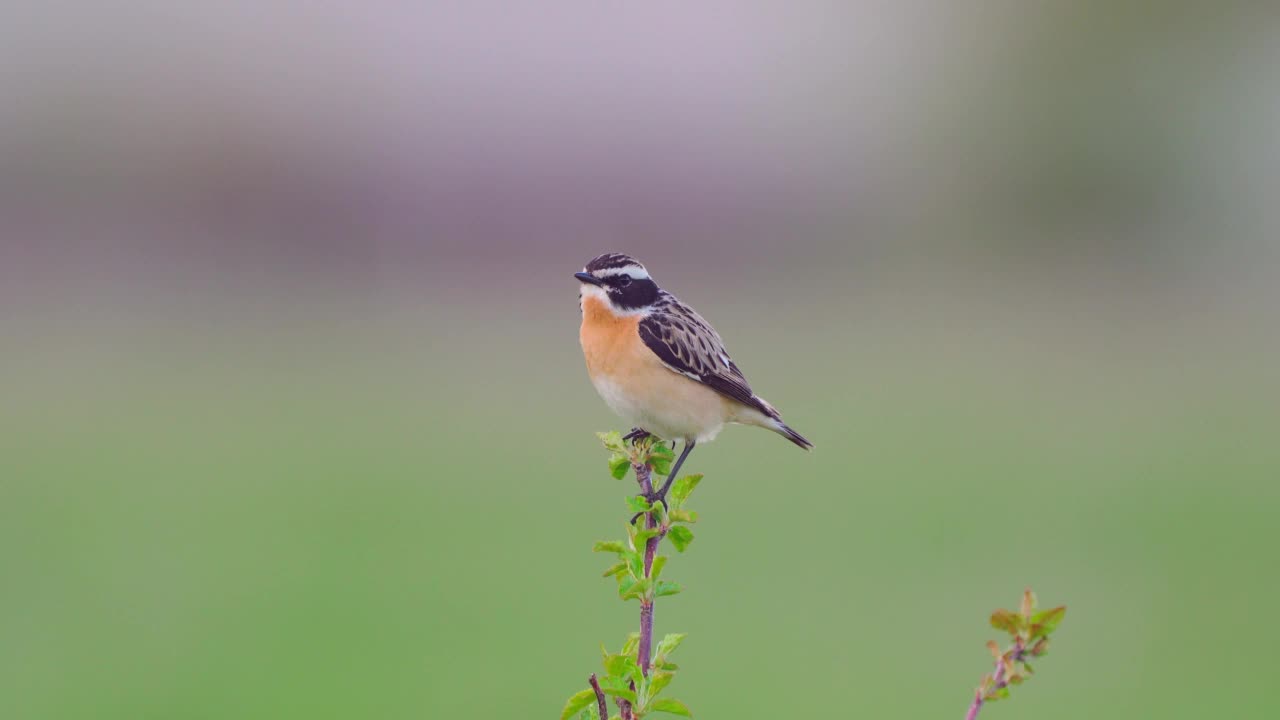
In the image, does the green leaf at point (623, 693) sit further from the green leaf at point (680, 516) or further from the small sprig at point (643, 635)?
the green leaf at point (680, 516)

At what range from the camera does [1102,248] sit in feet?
85.3

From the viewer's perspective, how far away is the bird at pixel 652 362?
16.0 feet

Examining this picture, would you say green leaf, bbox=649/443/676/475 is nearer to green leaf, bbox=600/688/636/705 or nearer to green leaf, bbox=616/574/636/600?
green leaf, bbox=616/574/636/600

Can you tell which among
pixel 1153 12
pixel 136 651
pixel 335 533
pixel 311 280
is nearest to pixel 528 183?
pixel 311 280

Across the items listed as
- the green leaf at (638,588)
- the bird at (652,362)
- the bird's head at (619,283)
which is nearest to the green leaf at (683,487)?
the green leaf at (638,588)

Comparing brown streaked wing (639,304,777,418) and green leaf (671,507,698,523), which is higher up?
brown streaked wing (639,304,777,418)

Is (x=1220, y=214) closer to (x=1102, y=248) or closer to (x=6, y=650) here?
(x=1102, y=248)

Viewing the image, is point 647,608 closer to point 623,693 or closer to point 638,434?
point 623,693

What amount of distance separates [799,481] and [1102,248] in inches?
476

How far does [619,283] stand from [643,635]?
2929 millimetres

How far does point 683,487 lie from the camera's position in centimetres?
262

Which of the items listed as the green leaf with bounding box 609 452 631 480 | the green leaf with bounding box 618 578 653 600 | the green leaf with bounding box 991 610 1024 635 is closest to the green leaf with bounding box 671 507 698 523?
the green leaf with bounding box 618 578 653 600

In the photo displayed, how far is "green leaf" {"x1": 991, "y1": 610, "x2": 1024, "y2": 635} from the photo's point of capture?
1.78m

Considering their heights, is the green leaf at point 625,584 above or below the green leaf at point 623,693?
above
